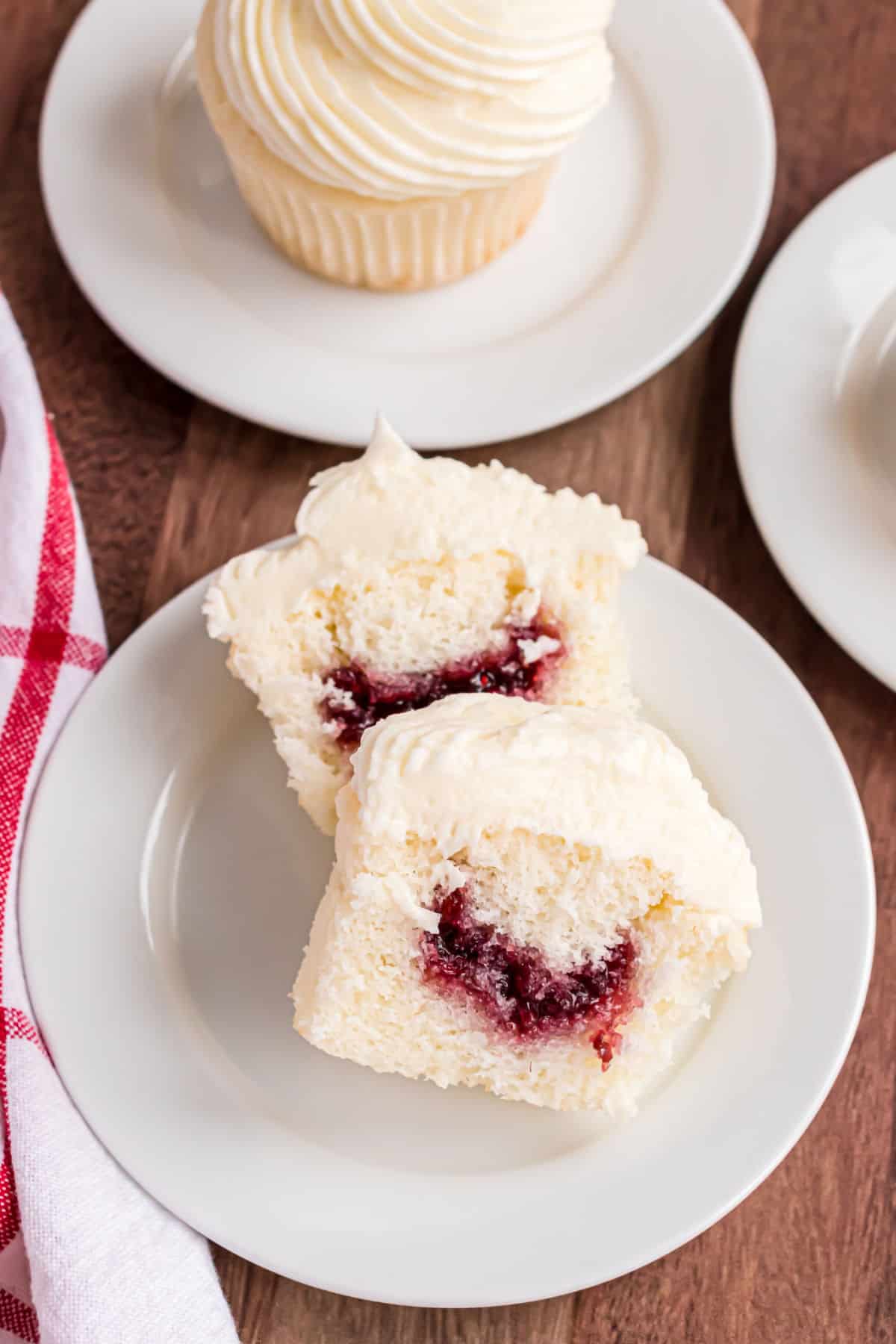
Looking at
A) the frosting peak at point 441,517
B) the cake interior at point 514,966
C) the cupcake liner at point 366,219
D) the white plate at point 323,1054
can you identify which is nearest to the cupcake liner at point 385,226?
the cupcake liner at point 366,219

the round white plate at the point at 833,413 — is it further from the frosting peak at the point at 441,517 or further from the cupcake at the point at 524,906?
the cupcake at the point at 524,906

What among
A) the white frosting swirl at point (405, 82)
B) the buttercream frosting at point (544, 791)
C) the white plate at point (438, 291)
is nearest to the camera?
the buttercream frosting at point (544, 791)

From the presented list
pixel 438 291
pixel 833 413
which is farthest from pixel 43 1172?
pixel 833 413

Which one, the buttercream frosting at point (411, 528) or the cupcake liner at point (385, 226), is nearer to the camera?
the buttercream frosting at point (411, 528)

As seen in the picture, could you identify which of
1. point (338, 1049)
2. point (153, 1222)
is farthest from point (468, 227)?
point (153, 1222)

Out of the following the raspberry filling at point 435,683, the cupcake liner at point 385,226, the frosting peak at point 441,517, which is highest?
the cupcake liner at point 385,226

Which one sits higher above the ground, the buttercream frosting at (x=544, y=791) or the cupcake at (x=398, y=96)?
the cupcake at (x=398, y=96)

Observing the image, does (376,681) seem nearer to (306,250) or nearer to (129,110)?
(306,250)
